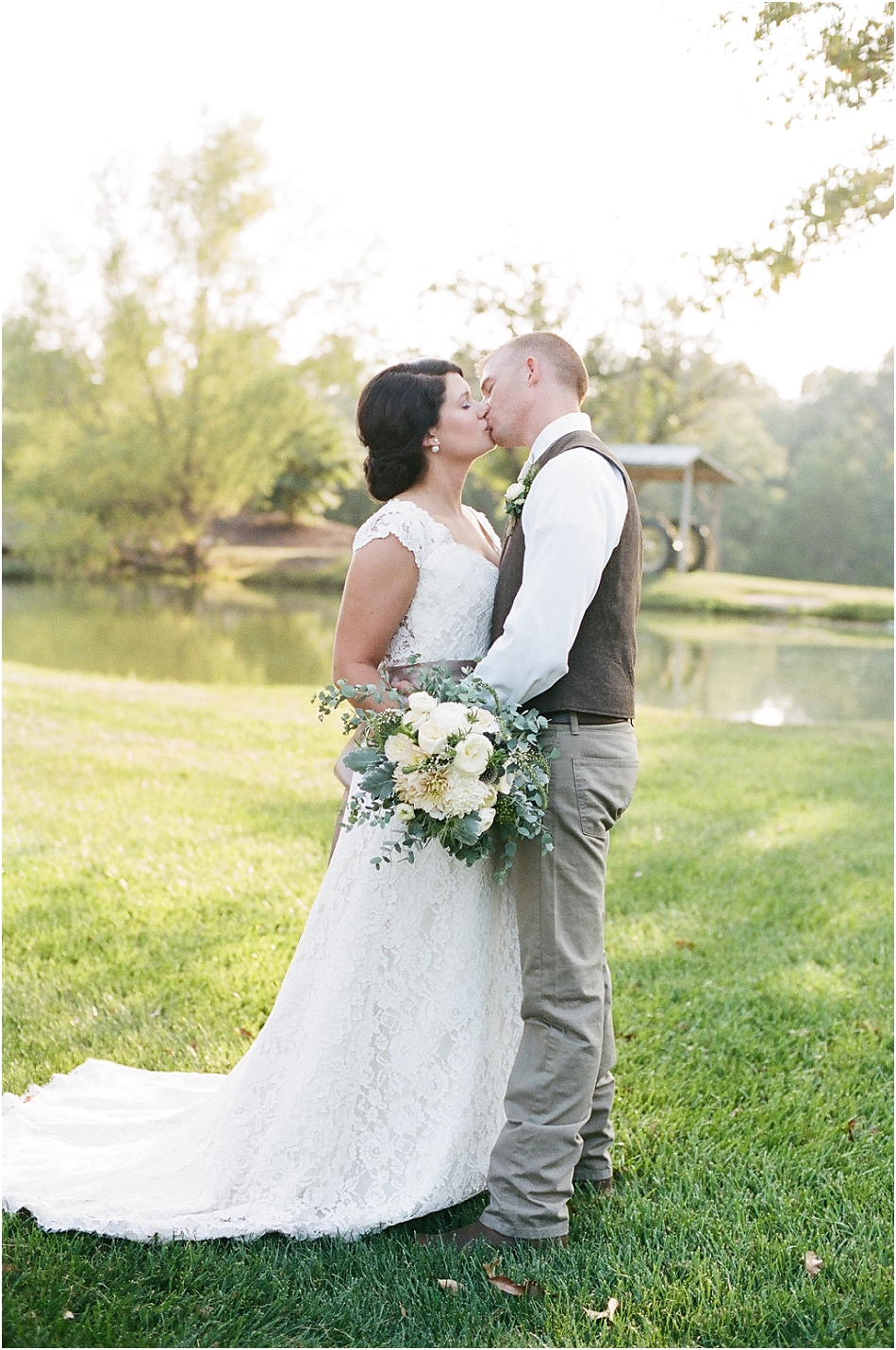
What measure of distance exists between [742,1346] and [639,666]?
1489 centimetres

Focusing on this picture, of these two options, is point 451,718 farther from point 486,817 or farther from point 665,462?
point 665,462

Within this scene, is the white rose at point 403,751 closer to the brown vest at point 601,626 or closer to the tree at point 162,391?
the brown vest at point 601,626

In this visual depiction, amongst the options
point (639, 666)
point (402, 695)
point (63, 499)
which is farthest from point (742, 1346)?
point (63, 499)

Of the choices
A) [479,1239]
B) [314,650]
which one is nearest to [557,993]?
A: [479,1239]

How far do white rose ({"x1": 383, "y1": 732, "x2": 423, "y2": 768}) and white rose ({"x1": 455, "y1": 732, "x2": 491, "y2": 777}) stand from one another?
9 cm

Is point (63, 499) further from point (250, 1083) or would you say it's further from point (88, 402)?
point (250, 1083)

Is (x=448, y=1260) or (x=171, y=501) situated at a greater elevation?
(x=171, y=501)

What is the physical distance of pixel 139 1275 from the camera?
261 centimetres

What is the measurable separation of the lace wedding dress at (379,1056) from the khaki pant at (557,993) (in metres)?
0.20

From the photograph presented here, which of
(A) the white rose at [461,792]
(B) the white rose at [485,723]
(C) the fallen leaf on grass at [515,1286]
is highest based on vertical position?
(B) the white rose at [485,723]

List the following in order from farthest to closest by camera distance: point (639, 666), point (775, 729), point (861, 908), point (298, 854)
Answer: point (639, 666)
point (775, 729)
point (298, 854)
point (861, 908)

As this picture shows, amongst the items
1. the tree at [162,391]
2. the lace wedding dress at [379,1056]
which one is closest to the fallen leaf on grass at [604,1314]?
the lace wedding dress at [379,1056]

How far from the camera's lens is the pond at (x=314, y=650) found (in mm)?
14414

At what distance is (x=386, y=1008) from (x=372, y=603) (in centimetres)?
100
